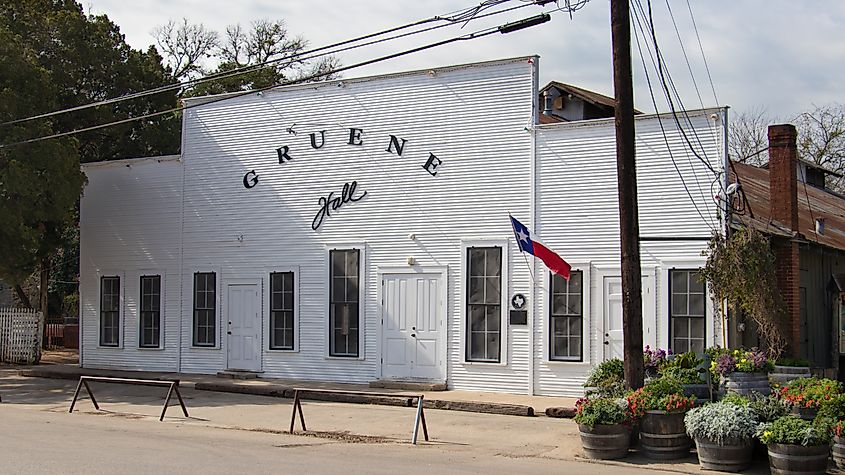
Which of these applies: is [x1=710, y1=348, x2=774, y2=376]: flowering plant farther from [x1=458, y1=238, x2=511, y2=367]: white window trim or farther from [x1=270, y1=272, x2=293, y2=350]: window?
[x1=270, y1=272, x2=293, y2=350]: window

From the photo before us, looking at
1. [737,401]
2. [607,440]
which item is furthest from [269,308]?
[737,401]

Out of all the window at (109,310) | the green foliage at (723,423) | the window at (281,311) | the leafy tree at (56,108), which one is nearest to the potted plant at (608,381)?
the green foliage at (723,423)

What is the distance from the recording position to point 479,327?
69.9ft

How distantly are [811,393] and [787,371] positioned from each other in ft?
10.7

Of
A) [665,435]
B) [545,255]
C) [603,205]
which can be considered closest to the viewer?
[665,435]

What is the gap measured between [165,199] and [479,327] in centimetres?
974

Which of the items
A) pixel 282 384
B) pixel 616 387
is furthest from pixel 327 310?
pixel 616 387

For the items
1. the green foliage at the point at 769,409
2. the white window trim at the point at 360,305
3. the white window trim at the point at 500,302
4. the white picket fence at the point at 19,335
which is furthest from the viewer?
the white picket fence at the point at 19,335

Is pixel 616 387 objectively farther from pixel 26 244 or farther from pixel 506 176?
pixel 26 244

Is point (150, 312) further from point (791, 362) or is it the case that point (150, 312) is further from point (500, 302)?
point (791, 362)

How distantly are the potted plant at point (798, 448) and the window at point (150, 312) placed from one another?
1755 centimetres

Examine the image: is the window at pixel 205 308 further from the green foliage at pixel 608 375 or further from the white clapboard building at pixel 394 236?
the green foliage at pixel 608 375

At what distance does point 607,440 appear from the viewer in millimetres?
13953

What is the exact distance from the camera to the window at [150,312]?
26.0m
